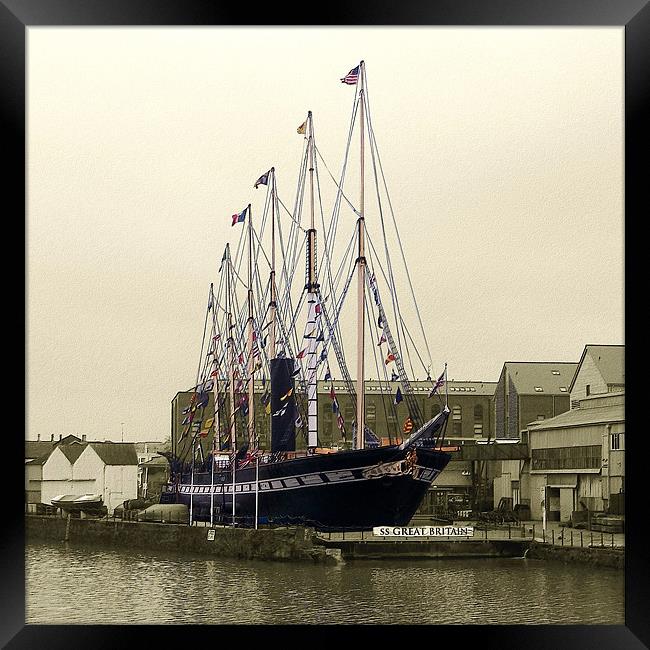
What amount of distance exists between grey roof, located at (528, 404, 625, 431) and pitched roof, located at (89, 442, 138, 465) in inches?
121

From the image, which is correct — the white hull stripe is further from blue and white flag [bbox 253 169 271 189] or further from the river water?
blue and white flag [bbox 253 169 271 189]

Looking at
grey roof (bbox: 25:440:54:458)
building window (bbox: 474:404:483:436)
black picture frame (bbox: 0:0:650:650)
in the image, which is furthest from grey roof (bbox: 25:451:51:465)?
building window (bbox: 474:404:483:436)

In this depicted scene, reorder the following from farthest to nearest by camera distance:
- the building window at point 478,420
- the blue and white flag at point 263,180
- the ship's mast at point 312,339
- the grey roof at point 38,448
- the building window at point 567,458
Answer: the ship's mast at point 312,339 → the blue and white flag at point 263,180 → the building window at point 478,420 → the building window at point 567,458 → the grey roof at point 38,448

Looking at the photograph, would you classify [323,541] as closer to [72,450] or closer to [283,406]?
[283,406]

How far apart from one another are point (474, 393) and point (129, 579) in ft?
9.71

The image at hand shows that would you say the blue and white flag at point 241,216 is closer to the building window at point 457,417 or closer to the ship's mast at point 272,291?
the ship's mast at point 272,291

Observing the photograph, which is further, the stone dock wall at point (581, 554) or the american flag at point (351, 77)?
the american flag at point (351, 77)

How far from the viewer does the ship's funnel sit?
26.7 feet

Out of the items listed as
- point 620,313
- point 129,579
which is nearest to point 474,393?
point 620,313

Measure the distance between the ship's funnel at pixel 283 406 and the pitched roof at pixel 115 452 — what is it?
45.7 inches

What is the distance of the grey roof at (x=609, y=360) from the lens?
7.32 metres

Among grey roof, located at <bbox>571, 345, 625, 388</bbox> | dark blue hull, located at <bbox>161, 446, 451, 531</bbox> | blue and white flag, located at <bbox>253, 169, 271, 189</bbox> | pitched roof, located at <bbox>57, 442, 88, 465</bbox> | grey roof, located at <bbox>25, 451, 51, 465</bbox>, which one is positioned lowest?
dark blue hull, located at <bbox>161, 446, 451, 531</bbox>

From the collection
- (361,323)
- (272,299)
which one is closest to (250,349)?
(272,299)

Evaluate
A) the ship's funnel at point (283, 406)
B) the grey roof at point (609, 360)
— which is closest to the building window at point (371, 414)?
the ship's funnel at point (283, 406)
